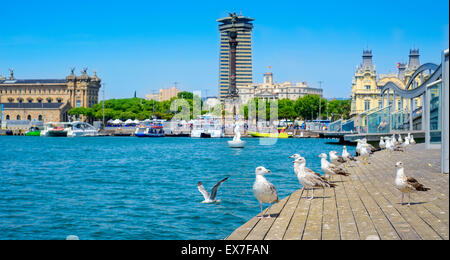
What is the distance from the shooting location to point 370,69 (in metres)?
109

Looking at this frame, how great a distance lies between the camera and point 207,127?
11594 centimetres

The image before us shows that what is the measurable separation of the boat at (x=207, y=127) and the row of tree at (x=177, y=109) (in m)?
18.4

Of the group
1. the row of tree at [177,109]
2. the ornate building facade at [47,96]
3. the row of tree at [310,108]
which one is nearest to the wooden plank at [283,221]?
the row of tree at [177,109]

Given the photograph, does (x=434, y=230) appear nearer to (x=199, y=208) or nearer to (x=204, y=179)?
(x=199, y=208)

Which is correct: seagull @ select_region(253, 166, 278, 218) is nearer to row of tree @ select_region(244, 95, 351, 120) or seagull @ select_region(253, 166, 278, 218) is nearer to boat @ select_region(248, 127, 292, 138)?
boat @ select_region(248, 127, 292, 138)

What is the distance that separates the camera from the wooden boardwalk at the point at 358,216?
23.9 ft

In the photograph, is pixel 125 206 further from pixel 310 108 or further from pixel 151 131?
pixel 310 108

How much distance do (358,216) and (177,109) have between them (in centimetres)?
13984

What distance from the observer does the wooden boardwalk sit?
7270 millimetres

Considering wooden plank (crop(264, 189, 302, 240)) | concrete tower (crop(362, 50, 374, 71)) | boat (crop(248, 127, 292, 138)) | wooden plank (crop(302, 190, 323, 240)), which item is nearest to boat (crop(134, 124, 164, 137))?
boat (crop(248, 127, 292, 138))

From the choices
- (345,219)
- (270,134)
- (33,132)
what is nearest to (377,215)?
(345,219)
